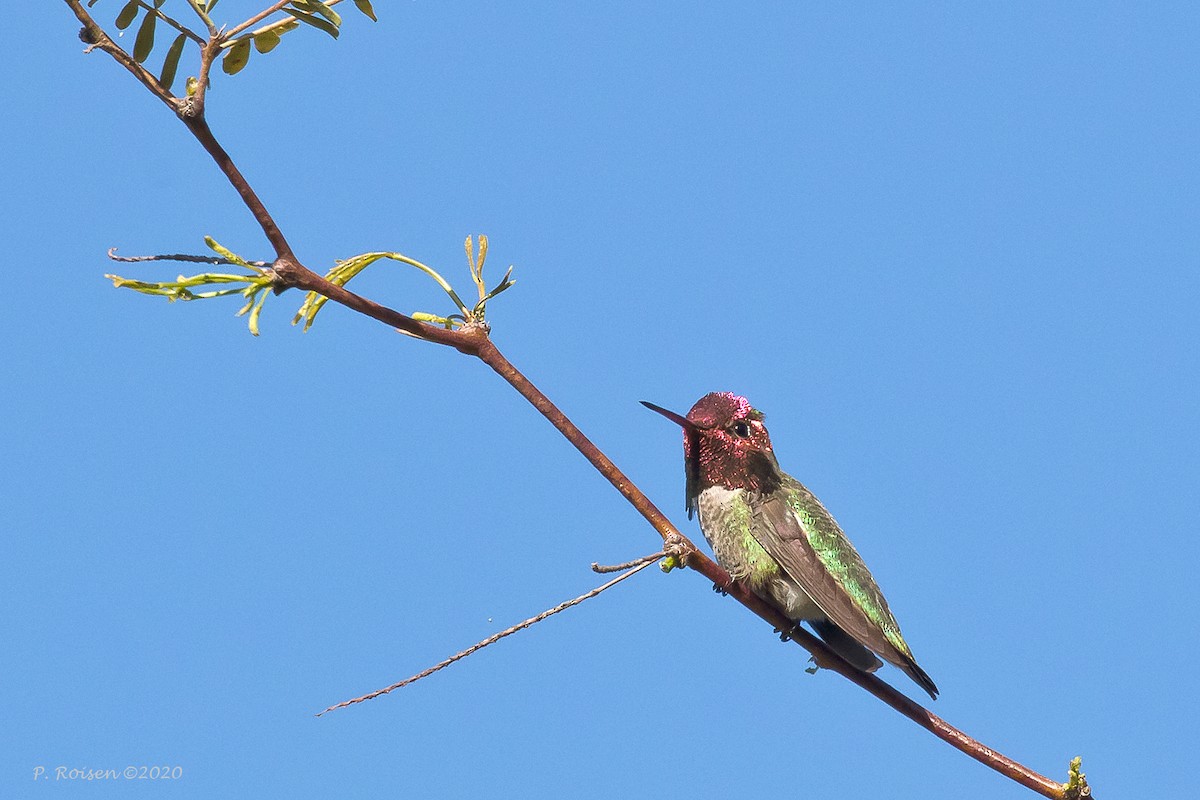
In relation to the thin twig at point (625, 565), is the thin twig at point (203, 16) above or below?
above

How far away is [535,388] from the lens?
Answer: 10.5ft

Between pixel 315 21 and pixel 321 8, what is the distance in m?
0.09

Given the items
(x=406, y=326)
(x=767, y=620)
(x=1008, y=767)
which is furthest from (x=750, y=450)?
(x=406, y=326)

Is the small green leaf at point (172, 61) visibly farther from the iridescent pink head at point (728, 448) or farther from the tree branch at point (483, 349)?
the iridescent pink head at point (728, 448)

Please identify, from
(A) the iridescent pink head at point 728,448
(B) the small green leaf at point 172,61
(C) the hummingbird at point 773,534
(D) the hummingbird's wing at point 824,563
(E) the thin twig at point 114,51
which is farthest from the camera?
(A) the iridescent pink head at point 728,448

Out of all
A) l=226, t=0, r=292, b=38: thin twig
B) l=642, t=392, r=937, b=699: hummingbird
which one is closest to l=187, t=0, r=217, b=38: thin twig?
l=226, t=0, r=292, b=38: thin twig

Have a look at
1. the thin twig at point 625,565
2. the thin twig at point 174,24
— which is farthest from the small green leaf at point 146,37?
the thin twig at point 625,565

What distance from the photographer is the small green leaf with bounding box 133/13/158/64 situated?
10.9 feet

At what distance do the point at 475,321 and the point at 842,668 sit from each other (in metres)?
1.98

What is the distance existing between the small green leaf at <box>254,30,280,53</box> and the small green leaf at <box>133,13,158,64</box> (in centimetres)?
28

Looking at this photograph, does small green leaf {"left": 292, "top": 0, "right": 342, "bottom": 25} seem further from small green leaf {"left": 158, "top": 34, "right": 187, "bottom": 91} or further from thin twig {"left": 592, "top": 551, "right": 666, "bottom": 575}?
thin twig {"left": 592, "top": 551, "right": 666, "bottom": 575}

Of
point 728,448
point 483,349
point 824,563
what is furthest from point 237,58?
point 824,563

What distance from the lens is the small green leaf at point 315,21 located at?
3320 millimetres

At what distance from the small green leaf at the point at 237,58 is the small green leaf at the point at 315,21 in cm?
21
